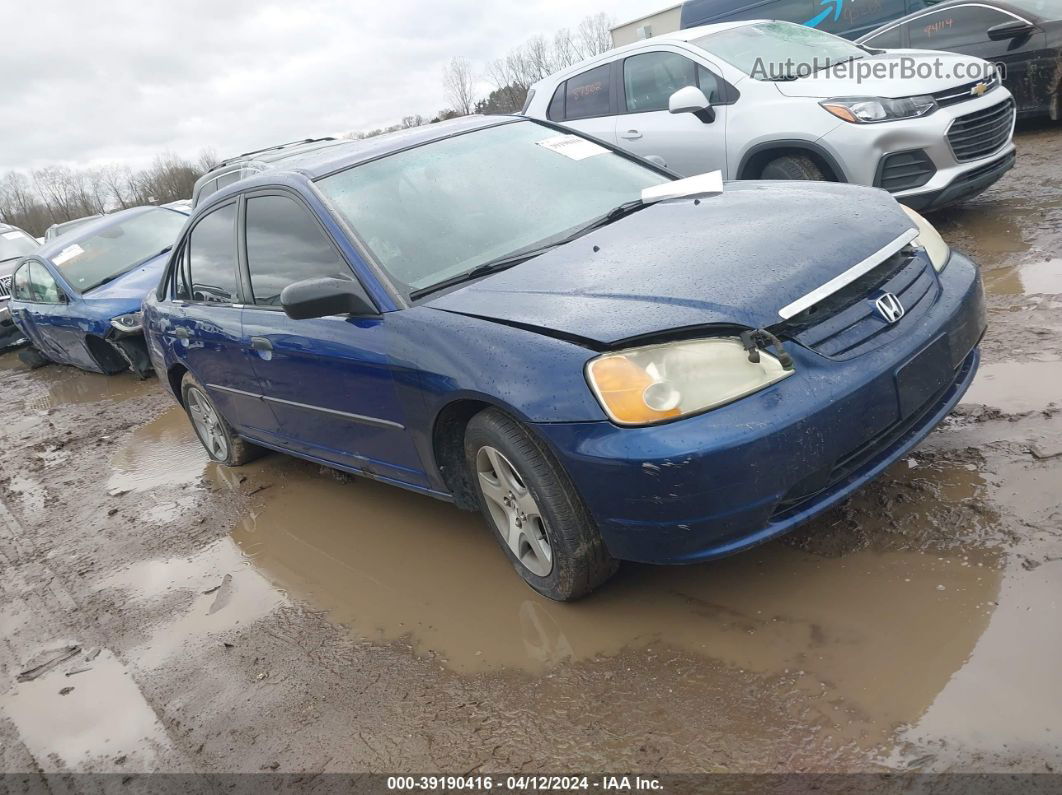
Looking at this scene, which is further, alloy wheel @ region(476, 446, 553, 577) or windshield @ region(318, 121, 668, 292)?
windshield @ region(318, 121, 668, 292)

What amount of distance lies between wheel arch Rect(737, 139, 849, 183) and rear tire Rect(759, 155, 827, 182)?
0.03 m

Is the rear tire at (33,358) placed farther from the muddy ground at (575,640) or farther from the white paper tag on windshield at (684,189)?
the white paper tag on windshield at (684,189)

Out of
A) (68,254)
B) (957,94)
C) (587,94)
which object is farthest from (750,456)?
(68,254)

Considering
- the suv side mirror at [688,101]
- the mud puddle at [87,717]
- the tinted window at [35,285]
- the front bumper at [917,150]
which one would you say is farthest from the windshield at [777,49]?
the tinted window at [35,285]

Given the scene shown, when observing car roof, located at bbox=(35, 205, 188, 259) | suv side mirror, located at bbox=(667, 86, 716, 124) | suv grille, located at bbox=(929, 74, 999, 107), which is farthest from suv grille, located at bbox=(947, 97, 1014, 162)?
car roof, located at bbox=(35, 205, 188, 259)

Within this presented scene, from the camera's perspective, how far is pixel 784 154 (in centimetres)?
633

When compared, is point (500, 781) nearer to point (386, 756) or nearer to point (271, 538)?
point (386, 756)

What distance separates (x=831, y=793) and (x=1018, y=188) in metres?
6.91

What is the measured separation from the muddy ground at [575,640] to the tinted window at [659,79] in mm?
3228

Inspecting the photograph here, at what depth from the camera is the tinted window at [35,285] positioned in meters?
9.16

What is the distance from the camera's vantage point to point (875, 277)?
9.09ft

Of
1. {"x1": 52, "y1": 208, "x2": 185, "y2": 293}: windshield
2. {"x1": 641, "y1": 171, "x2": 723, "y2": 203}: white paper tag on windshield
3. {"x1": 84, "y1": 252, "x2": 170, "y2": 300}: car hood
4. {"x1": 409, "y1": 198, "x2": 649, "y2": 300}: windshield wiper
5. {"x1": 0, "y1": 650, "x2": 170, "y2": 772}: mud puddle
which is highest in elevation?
{"x1": 641, "y1": 171, "x2": 723, "y2": 203}: white paper tag on windshield

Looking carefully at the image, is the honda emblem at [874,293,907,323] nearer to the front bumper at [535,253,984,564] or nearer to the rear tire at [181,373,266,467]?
the front bumper at [535,253,984,564]

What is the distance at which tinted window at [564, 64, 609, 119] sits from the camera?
25.1 feet
